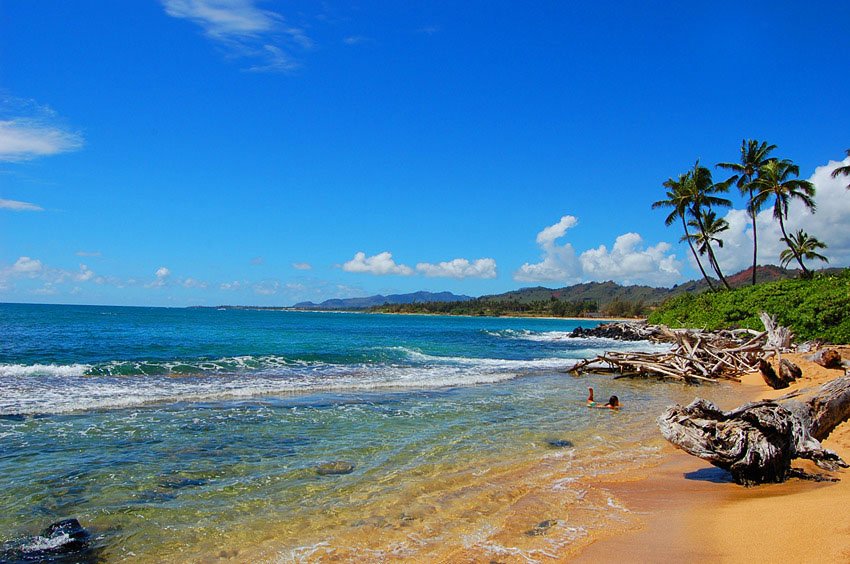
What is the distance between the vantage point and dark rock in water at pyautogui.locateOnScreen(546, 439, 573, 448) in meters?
11.0

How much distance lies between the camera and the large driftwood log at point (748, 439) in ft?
25.5

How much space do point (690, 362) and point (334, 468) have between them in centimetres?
2013

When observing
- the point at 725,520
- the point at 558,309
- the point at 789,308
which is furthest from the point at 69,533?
the point at 558,309

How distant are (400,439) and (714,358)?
1913 cm

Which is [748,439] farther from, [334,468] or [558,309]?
[558,309]

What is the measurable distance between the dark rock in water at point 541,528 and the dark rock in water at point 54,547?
514 cm

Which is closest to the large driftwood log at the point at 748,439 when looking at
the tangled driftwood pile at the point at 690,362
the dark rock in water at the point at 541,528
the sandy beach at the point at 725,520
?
the sandy beach at the point at 725,520

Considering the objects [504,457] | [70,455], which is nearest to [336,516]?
[504,457]

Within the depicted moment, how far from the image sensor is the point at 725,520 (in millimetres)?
6426

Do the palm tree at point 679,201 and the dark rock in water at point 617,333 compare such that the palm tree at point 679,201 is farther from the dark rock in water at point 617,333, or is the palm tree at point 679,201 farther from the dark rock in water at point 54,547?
the dark rock in water at point 54,547

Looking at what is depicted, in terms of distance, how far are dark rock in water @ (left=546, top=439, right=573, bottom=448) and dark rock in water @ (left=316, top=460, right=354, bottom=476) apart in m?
4.39

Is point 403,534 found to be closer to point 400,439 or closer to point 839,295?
point 400,439

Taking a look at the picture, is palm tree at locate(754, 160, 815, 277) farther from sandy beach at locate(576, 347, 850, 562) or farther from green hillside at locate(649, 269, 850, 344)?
sandy beach at locate(576, 347, 850, 562)

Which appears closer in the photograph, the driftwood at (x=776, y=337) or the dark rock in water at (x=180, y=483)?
the dark rock in water at (x=180, y=483)
